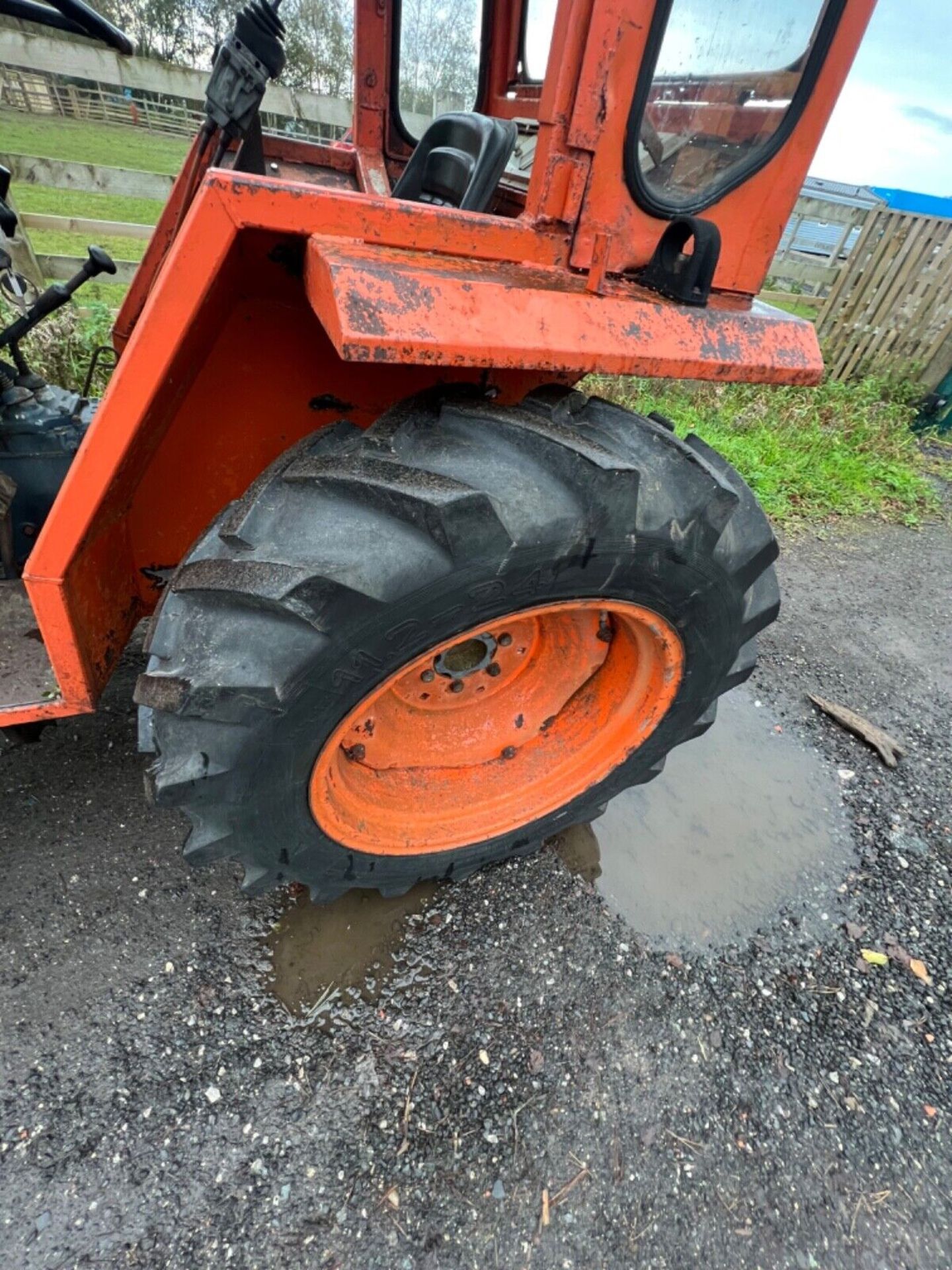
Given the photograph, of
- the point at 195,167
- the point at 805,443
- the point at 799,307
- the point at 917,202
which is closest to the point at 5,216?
the point at 195,167

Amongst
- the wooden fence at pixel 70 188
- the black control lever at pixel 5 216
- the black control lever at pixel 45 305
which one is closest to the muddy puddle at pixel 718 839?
the black control lever at pixel 45 305

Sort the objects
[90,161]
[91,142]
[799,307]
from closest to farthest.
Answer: [90,161]
[799,307]
[91,142]

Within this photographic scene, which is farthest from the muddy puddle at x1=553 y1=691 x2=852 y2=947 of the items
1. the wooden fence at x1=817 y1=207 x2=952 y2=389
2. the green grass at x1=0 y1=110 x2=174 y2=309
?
the wooden fence at x1=817 y1=207 x2=952 y2=389

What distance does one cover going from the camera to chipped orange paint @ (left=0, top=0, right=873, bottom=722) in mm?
1029

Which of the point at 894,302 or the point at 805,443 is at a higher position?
the point at 894,302

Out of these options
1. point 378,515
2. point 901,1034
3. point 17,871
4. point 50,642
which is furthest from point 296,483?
point 901,1034

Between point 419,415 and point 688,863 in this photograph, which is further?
point 688,863

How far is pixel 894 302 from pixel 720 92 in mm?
6316

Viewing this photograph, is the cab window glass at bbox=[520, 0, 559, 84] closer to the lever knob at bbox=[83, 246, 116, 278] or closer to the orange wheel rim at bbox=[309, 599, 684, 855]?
the lever knob at bbox=[83, 246, 116, 278]

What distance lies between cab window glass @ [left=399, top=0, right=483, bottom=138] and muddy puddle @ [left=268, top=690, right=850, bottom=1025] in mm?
2163

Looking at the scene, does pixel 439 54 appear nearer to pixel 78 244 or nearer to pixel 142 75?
pixel 142 75

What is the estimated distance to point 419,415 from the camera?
4.13 feet

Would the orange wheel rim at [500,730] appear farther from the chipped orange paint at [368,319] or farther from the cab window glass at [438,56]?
the cab window glass at [438,56]

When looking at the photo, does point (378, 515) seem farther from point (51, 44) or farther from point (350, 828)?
point (51, 44)
